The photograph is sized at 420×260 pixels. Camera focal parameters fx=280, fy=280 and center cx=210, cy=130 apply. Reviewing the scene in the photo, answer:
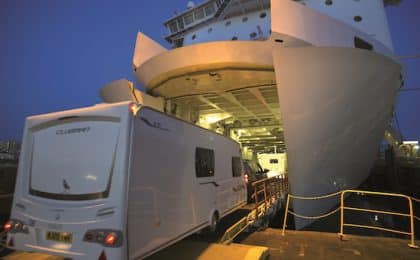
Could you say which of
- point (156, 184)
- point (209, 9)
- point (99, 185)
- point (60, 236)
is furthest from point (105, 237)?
point (209, 9)

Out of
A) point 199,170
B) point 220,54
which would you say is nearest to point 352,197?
point 220,54

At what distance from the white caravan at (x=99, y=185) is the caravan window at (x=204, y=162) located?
752 millimetres

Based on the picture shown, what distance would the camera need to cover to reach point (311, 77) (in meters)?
8.35

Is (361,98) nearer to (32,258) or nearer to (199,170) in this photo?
(199,170)

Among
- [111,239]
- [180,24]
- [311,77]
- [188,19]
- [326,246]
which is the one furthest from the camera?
[180,24]

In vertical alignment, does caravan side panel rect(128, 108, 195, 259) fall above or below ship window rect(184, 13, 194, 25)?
below

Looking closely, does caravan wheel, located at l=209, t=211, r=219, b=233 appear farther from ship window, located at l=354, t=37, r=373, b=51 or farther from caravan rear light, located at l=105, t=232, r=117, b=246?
ship window, located at l=354, t=37, r=373, b=51

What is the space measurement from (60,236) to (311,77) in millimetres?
7504

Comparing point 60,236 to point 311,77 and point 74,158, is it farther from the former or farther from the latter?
point 311,77

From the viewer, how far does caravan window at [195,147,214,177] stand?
16.4ft

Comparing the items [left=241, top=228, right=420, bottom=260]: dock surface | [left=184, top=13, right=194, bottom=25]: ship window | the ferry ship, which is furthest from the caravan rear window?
[left=184, top=13, right=194, bottom=25]: ship window

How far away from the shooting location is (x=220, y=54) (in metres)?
9.88

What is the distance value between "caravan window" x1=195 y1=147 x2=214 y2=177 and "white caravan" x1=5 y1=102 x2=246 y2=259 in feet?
2.47

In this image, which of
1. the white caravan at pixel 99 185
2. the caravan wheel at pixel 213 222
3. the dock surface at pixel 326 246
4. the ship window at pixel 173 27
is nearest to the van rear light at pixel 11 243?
the white caravan at pixel 99 185
